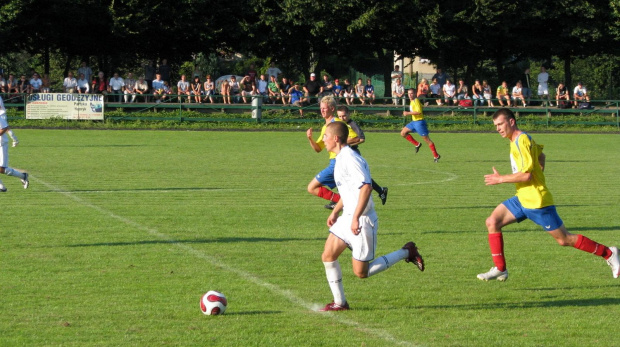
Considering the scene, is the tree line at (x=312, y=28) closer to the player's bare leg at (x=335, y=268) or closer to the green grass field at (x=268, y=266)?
the green grass field at (x=268, y=266)

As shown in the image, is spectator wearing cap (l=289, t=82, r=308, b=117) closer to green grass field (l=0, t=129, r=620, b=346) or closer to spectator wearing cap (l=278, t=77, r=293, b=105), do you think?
spectator wearing cap (l=278, t=77, r=293, b=105)

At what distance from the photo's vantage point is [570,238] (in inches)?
351

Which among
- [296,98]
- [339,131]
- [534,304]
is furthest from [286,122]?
[339,131]

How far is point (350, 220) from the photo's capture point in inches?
299

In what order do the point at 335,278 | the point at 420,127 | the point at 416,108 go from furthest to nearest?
the point at 420,127
the point at 416,108
the point at 335,278

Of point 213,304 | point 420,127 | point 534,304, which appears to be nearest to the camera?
point 213,304

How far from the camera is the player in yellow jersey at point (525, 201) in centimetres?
862

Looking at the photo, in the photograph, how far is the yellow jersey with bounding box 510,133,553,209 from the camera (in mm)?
8617

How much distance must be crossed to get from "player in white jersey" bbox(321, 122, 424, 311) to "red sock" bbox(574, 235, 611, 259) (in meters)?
2.50

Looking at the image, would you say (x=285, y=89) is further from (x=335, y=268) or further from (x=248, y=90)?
(x=335, y=268)

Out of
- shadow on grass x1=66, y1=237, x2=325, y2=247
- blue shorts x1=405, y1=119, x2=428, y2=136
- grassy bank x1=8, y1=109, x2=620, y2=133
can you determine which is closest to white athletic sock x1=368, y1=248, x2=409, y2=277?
shadow on grass x1=66, y1=237, x2=325, y2=247

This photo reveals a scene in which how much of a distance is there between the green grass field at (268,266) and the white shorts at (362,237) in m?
0.56

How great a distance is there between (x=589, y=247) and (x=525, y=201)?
836 mm

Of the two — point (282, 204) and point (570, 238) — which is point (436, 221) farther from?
point (570, 238)
